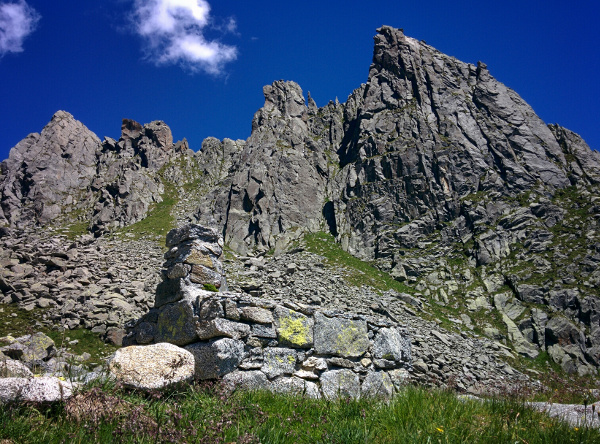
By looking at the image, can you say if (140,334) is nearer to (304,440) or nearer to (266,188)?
(304,440)

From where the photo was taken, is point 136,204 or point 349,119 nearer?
point 136,204

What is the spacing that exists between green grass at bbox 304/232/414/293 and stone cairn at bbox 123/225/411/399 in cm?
3186

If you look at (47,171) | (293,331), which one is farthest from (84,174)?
(293,331)

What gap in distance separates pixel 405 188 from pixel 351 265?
1970cm

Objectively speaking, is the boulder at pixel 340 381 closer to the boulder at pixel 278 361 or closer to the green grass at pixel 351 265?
the boulder at pixel 278 361

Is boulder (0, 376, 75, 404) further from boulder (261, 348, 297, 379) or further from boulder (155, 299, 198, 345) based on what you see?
boulder (261, 348, 297, 379)

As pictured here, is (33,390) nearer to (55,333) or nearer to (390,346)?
(390,346)

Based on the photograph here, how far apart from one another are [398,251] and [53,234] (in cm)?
5777

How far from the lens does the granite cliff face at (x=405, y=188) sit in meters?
43.6

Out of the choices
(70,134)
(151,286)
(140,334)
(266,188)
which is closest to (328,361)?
(140,334)

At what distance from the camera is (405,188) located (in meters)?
61.6

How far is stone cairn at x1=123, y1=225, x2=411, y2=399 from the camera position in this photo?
8.73 meters

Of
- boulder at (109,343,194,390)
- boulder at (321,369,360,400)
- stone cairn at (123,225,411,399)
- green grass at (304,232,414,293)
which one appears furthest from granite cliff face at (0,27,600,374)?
boulder at (109,343,194,390)

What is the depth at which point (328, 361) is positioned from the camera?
32.1 ft
